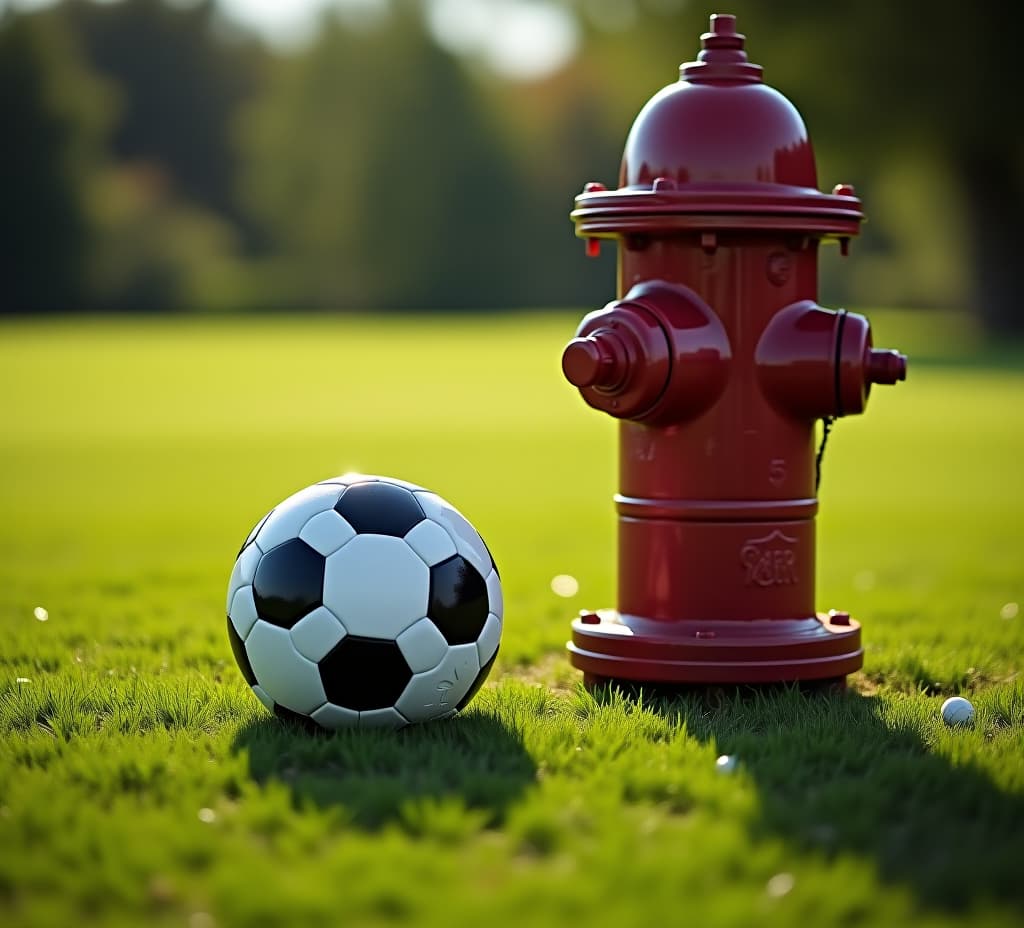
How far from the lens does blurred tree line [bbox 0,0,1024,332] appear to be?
53875 mm

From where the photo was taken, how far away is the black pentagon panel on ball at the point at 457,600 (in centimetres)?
413

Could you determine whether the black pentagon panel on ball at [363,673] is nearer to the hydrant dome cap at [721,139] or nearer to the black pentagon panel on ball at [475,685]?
the black pentagon panel on ball at [475,685]

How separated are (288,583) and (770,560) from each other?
1.55 metres

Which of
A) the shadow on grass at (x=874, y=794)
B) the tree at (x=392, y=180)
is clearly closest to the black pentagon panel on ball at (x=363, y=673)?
the shadow on grass at (x=874, y=794)

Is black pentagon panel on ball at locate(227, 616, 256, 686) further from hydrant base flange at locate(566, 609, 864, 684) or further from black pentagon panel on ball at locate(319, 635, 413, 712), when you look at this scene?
hydrant base flange at locate(566, 609, 864, 684)

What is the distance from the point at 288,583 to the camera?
4.11 meters

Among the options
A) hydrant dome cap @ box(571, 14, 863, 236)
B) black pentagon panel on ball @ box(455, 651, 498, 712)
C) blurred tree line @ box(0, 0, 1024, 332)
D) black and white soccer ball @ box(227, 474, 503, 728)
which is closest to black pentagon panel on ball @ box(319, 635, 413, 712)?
black and white soccer ball @ box(227, 474, 503, 728)

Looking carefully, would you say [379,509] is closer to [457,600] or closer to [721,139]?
[457,600]

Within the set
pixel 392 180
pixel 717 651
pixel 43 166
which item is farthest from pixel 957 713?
pixel 392 180

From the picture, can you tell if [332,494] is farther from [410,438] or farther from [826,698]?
[410,438]

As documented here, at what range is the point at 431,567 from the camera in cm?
416

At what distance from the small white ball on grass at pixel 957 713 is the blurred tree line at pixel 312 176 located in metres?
38.0

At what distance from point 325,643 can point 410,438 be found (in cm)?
1084

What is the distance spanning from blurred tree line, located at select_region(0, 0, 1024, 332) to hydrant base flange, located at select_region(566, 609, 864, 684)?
3770 centimetres
